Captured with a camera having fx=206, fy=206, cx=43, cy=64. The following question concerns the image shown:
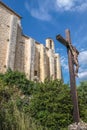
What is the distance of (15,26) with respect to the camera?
27.2 m

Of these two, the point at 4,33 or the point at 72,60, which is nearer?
the point at 72,60

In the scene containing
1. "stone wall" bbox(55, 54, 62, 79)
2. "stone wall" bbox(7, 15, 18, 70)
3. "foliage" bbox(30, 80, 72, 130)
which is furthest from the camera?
"stone wall" bbox(55, 54, 62, 79)

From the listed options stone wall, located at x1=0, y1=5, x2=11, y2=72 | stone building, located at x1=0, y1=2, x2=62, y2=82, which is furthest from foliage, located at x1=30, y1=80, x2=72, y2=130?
stone wall, located at x1=0, y1=5, x2=11, y2=72

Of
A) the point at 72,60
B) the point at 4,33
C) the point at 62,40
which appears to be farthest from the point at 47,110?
the point at 4,33

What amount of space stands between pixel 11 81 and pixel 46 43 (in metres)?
16.5

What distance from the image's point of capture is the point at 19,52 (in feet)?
89.4

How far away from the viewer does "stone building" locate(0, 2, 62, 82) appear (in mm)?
24750

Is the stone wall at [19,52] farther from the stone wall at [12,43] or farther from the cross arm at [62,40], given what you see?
the cross arm at [62,40]

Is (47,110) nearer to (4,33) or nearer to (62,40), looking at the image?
(62,40)

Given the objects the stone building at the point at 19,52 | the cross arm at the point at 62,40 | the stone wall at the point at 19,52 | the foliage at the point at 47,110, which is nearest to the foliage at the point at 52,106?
the foliage at the point at 47,110

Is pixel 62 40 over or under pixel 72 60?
over

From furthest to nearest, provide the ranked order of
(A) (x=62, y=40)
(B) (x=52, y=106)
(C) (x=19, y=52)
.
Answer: (C) (x=19, y=52)
(B) (x=52, y=106)
(A) (x=62, y=40)

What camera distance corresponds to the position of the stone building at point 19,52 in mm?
24750

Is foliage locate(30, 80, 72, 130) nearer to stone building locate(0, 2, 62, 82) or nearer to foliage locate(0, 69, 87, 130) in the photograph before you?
foliage locate(0, 69, 87, 130)
